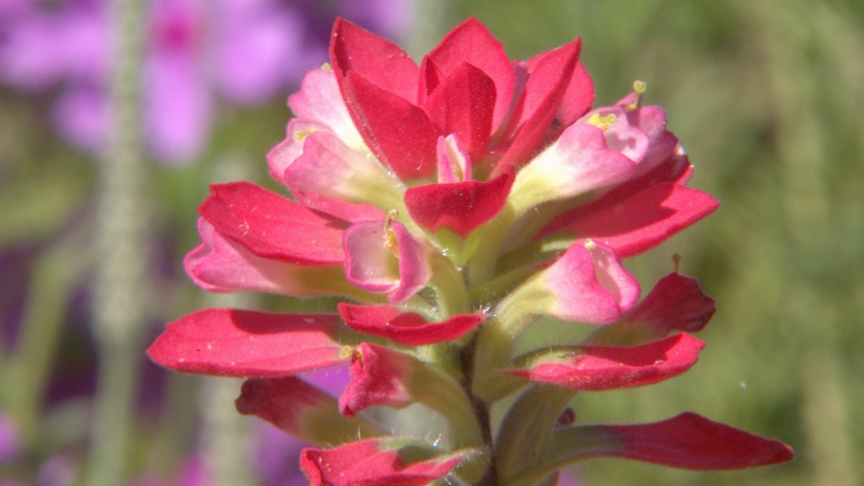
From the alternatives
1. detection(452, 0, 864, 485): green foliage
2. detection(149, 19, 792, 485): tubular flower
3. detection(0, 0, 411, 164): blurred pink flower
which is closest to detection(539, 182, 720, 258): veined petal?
detection(149, 19, 792, 485): tubular flower

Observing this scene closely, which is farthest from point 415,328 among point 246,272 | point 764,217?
point 764,217

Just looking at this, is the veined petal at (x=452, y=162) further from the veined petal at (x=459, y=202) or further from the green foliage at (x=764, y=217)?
the green foliage at (x=764, y=217)

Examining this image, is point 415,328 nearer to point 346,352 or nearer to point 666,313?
point 346,352

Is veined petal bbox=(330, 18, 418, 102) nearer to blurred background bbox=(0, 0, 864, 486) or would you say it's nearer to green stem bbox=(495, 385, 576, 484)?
green stem bbox=(495, 385, 576, 484)

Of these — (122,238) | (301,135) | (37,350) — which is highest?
(301,135)

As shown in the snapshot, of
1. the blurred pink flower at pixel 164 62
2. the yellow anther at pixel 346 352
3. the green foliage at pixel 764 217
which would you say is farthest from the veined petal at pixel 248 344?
the blurred pink flower at pixel 164 62
